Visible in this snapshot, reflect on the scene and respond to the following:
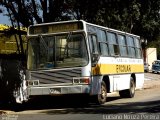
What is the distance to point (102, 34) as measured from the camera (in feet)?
66.1

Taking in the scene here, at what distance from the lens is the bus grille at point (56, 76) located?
59.4 ft

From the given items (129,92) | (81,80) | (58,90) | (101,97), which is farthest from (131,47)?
(58,90)

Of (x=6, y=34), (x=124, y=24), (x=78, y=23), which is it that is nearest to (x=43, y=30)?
(x=78, y=23)

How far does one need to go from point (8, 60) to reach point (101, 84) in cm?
416

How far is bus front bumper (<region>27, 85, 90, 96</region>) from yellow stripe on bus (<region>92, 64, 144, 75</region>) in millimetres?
841

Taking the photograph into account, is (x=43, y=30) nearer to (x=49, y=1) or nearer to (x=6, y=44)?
(x=49, y=1)

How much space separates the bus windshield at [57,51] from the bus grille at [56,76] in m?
0.23

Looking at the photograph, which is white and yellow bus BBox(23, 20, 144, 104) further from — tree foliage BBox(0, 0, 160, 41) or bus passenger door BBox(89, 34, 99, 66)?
Result: tree foliage BBox(0, 0, 160, 41)

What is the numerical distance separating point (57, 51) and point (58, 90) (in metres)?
1.50

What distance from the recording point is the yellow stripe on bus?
18750 mm

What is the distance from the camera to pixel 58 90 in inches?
717

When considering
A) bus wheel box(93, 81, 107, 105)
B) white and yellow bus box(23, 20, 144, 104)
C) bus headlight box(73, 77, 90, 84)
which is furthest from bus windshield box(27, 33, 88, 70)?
bus wheel box(93, 81, 107, 105)

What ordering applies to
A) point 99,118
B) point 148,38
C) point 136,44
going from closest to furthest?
point 99,118, point 136,44, point 148,38

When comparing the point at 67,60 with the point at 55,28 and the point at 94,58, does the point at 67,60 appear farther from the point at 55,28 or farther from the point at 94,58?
the point at 55,28
